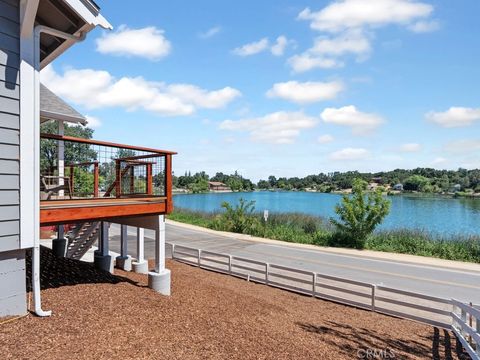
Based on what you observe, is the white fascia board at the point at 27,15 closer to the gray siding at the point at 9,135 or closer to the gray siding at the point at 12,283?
the gray siding at the point at 9,135

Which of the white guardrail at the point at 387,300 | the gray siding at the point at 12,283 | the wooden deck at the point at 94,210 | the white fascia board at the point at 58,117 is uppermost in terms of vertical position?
the white fascia board at the point at 58,117

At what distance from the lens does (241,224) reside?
82.6 ft

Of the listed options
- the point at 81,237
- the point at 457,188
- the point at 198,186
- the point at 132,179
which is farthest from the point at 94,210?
the point at 198,186

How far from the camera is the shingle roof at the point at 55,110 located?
1001 centimetres

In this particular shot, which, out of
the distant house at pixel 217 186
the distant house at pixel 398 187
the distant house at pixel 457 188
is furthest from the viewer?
the distant house at pixel 217 186

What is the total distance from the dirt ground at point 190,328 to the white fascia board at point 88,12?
437 centimetres

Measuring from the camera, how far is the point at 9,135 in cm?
491

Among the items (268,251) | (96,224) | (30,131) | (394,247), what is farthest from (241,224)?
(30,131)

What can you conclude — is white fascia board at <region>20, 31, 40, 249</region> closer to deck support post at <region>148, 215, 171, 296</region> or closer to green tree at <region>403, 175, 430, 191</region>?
deck support post at <region>148, 215, 171, 296</region>

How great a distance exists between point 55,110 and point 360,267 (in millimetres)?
12200

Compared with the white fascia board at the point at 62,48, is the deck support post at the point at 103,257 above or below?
below

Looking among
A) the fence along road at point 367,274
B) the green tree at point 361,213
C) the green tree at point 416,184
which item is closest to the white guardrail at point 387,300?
the fence along road at point 367,274

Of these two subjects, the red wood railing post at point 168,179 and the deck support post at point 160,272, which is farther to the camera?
the red wood railing post at point 168,179

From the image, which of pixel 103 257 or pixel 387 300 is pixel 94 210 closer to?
pixel 103 257
